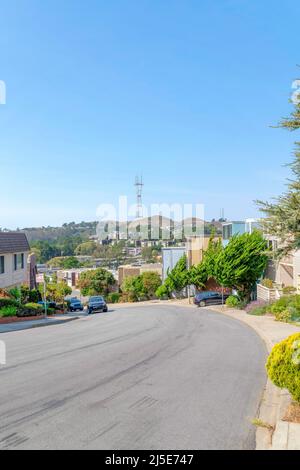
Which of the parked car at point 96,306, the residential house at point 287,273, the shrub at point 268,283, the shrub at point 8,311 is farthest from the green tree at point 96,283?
the shrub at point 8,311

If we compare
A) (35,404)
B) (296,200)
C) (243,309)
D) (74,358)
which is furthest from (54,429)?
(243,309)

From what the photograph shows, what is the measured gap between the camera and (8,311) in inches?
914

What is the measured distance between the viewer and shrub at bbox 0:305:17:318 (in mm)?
22959

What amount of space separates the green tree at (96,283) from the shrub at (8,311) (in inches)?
1698

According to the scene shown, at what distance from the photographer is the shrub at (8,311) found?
23.0 m

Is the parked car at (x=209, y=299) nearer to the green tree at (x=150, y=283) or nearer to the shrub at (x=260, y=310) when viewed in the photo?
the shrub at (x=260, y=310)

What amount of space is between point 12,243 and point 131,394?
26.4 metres

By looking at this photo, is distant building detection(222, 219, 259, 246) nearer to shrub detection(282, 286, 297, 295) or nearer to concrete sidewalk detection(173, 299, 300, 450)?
shrub detection(282, 286, 297, 295)

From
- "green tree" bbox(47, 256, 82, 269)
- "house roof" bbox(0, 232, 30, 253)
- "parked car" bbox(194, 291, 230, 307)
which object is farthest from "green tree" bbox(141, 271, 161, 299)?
"green tree" bbox(47, 256, 82, 269)

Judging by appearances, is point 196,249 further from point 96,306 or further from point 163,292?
point 96,306

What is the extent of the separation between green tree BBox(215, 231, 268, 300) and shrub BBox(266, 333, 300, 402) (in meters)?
23.0

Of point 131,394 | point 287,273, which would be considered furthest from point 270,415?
point 287,273

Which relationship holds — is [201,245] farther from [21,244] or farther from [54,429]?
[54,429]

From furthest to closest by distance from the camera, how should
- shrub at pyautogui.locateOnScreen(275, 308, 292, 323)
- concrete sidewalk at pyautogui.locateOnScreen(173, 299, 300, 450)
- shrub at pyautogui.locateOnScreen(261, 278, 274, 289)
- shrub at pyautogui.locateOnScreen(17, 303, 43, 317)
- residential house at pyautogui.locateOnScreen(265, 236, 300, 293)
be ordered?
shrub at pyautogui.locateOnScreen(261, 278, 274, 289) → residential house at pyautogui.locateOnScreen(265, 236, 300, 293) → shrub at pyautogui.locateOnScreen(17, 303, 43, 317) → shrub at pyautogui.locateOnScreen(275, 308, 292, 323) → concrete sidewalk at pyautogui.locateOnScreen(173, 299, 300, 450)
